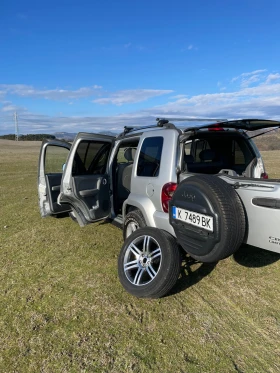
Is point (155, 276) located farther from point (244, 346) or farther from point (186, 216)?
point (244, 346)

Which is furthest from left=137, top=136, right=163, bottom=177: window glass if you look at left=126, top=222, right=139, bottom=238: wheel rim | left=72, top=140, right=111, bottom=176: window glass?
left=72, top=140, right=111, bottom=176: window glass

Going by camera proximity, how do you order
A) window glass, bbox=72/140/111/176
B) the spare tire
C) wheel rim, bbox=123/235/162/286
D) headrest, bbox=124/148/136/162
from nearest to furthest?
1. the spare tire
2. wheel rim, bbox=123/235/162/286
3. window glass, bbox=72/140/111/176
4. headrest, bbox=124/148/136/162

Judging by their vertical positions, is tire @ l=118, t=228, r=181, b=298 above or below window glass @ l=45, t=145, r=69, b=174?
below

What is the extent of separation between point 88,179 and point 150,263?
2047 mm

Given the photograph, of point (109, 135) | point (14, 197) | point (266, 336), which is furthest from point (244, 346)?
point (14, 197)

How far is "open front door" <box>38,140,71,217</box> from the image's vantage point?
573 cm

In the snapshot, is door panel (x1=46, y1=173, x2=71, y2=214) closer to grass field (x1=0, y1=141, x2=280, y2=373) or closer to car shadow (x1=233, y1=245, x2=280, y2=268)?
grass field (x1=0, y1=141, x2=280, y2=373)

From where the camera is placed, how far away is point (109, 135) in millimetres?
5234

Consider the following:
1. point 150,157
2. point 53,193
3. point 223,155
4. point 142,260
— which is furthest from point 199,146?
point 53,193

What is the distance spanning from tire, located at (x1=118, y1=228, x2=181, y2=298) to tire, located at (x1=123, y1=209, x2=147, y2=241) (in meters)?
0.39

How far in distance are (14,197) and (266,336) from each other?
8714 millimetres

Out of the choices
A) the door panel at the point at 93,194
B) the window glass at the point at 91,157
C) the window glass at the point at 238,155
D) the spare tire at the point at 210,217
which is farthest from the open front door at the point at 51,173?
the spare tire at the point at 210,217

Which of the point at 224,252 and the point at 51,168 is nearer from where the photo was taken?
the point at 224,252

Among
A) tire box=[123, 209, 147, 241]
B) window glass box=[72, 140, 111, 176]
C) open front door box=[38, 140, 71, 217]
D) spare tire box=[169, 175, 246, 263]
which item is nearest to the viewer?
spare tire box=[169, 175, 246, 263]
